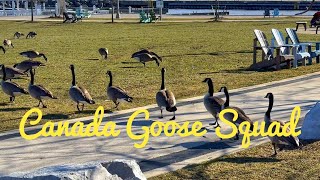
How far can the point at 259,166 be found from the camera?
24.8ft

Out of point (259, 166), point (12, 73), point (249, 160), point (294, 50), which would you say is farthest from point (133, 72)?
point (259, 166)

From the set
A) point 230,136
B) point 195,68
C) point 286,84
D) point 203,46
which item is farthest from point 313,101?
point 203,46

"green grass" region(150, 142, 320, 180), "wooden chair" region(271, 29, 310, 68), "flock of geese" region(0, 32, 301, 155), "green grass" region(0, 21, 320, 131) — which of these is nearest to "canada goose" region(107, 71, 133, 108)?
"flock of geese" region(0, 32, 301, 155)

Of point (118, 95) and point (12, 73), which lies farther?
point (12, 73)

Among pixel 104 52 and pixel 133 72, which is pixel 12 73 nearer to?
pixel 133 72

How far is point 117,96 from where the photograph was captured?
1093 centimetres

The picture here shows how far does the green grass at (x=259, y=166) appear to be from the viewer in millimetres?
7176

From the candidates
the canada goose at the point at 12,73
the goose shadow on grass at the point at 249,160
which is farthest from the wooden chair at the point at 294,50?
the goose shadow on grass at the point at 249,160

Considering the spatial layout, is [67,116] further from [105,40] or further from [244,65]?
[105,40]

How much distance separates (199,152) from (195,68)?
10399mm

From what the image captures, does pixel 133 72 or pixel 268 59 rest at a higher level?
pixel 268 59

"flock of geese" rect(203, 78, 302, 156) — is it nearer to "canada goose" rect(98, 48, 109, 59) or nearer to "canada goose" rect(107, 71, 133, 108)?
"canada goose" rect(107, 71, 133, 108)

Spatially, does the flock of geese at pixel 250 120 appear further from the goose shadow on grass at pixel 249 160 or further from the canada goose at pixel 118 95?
the canada goose at pixel 118 95

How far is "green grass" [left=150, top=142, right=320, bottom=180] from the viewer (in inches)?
283
